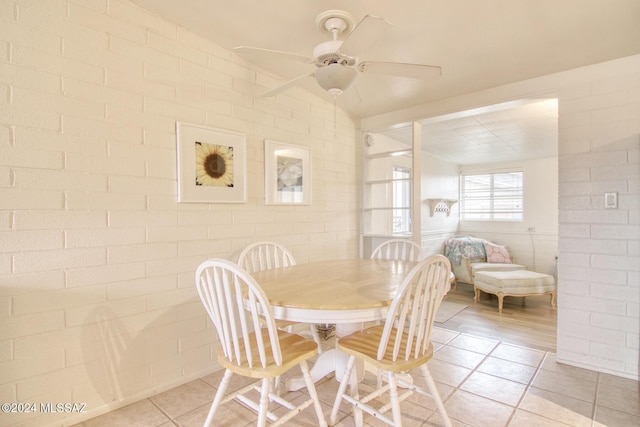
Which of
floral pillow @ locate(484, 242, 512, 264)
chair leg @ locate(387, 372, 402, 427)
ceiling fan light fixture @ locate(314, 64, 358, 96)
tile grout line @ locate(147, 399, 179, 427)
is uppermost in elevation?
ceiling fan light fixture @ locate(314, 64, 358, 96)

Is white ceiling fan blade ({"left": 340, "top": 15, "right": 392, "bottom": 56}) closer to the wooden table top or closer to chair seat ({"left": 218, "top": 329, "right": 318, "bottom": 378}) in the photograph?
the wooden table top

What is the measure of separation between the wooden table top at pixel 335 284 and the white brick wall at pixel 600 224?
1308mm

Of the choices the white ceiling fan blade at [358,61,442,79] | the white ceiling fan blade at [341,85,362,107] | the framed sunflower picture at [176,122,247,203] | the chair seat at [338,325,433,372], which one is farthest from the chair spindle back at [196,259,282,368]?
the white ceiling fan blade at [341,85,362,107]

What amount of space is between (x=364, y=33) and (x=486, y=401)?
2.13 metres

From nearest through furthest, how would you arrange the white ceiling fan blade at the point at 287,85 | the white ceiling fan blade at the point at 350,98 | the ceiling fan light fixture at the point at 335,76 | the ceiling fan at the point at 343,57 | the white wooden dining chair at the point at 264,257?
the ceiling fan at the point at 343,57 < the ceiling fan light fixture at the point at 335,76 < the white ceiling fan blade at the point at 287,85 < the white wooden dining chair at the point at 264,257 < the white ceiling fan blade at the point at 350,98

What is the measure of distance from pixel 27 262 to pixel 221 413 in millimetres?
1249

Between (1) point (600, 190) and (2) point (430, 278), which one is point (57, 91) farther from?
(1) point (600, 190)

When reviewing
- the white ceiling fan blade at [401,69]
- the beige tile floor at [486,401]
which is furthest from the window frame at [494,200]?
the white ceiling fan blade at [401,69]

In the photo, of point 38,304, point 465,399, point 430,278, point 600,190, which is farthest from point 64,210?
point 600,190

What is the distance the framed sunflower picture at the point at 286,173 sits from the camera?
8.82ft

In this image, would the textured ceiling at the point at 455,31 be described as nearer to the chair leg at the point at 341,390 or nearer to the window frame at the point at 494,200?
the chair leg at the point at 341,390

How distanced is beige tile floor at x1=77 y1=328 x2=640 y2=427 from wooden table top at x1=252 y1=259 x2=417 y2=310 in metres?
0.72

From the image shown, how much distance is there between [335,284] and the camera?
69.4 inches

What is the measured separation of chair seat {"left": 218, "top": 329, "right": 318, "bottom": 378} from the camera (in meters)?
1.38
